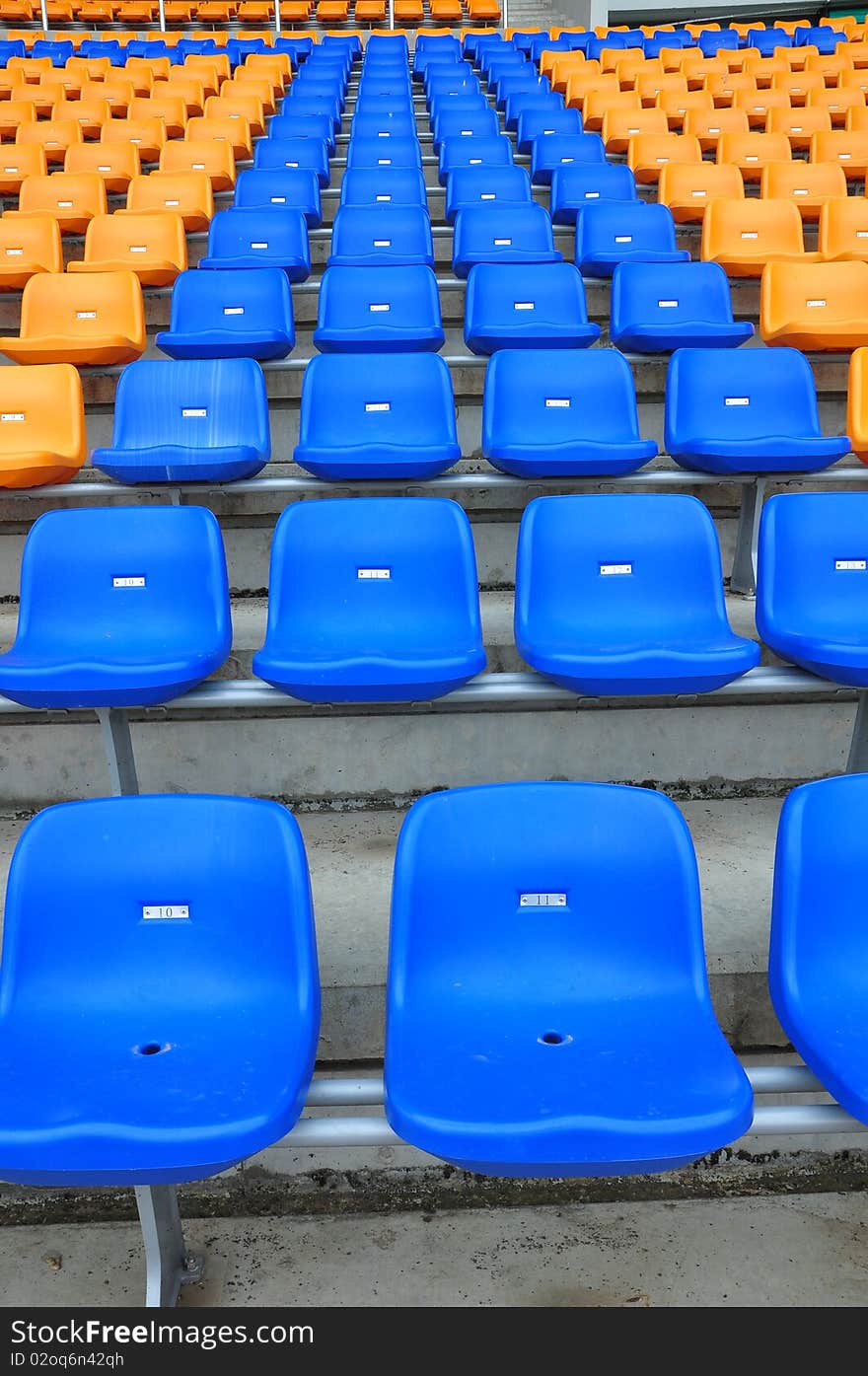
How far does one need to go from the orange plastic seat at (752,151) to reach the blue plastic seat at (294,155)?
1.63 m

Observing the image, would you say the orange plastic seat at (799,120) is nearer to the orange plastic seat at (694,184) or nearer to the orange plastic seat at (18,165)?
the orange plastic seat at (694,184)

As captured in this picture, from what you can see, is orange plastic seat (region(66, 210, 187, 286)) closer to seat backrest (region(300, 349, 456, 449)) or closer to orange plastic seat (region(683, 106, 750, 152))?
seat backrest (region(300, 349, 456, 449))

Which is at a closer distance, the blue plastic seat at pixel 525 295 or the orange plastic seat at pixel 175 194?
the blue plastic seat at pixel 525 295

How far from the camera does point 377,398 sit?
255cm

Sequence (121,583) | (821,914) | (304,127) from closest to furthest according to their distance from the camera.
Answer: (821,914)
(121,583)
(304,127)

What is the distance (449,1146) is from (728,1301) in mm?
493

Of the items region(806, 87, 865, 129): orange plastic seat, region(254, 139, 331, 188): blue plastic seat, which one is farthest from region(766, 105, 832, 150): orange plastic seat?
region(254, 139, 331, 188): blue plastic seat

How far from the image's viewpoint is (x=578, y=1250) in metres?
1.34

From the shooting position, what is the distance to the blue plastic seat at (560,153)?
454cm

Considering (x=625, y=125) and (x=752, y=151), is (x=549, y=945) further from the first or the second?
(x=625, y=125)

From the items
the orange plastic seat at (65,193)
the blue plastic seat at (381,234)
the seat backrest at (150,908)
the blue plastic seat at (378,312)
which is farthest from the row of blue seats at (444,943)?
the orange plastic seat at (65,193)

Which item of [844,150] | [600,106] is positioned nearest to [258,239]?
[844,150]

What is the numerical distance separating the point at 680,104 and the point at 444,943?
558 centimetres
